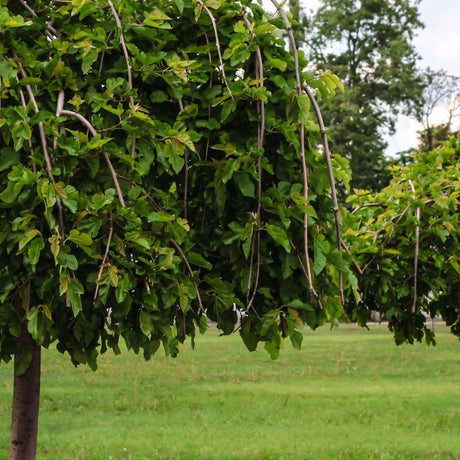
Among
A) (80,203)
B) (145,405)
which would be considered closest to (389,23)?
(145,405)

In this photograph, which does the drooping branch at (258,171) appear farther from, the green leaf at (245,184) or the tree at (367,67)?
the tree at (367,67)

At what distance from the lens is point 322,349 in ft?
67.4

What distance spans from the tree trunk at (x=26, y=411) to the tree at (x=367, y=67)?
29247 millimetres

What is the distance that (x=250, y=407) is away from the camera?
11.3 meters

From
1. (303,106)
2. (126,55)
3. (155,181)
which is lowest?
(155,181)

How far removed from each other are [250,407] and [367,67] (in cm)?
2674

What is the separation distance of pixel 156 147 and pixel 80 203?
398 mm

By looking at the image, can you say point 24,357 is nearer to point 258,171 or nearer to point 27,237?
point 27,237

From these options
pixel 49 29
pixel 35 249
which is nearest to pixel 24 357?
pixel 35 249

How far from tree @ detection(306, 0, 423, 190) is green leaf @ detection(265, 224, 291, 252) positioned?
98.6 feet

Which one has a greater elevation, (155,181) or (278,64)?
(278,64)

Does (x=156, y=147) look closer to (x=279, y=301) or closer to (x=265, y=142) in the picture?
(x=265, y=142)

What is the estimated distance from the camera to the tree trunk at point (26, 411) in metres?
4.37

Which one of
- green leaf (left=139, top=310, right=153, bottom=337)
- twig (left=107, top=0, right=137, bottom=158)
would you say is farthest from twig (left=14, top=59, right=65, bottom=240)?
green leaf (left=139, top=310, right=153, bottom=337)
